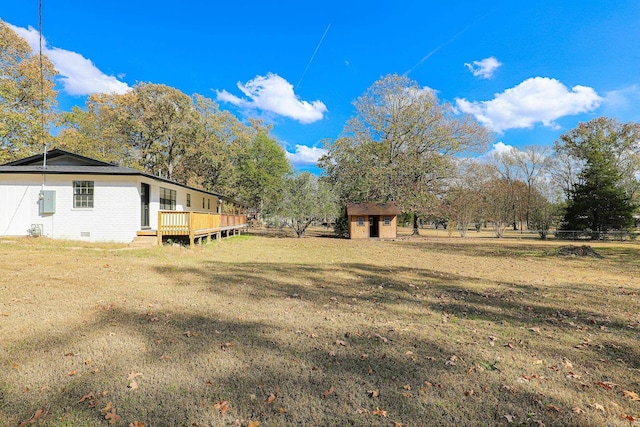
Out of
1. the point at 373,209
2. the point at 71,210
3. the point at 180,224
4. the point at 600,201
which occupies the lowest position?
the point at 180,224

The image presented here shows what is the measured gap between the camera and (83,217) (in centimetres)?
1335

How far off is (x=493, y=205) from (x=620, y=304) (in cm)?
3179

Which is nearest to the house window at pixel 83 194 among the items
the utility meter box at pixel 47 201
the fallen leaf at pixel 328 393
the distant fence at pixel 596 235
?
the utility meter box at pixel 47 201

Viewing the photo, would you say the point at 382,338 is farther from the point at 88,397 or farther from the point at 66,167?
the point at 66,167

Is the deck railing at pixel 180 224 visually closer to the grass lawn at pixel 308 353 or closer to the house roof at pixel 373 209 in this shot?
the grass lawn at pixel 308 353

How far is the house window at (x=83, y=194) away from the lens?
1340 cm

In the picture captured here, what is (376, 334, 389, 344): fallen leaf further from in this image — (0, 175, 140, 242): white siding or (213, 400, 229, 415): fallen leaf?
(0, 175, 140, 242): white siding

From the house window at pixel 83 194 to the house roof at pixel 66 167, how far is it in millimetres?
611

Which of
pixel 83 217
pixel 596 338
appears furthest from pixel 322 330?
pixel 83 217

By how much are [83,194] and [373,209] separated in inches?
755

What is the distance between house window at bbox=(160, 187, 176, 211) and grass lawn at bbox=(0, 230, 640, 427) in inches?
355

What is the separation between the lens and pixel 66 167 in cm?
1377

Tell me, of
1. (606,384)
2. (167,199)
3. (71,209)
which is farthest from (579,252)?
(71,209)

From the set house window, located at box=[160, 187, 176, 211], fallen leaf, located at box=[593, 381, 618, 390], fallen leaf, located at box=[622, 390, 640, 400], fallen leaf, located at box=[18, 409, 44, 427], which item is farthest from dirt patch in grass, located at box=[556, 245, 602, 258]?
house window, located at box=[160, 187, 176, 211]
